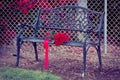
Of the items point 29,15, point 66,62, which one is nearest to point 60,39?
point 66,62

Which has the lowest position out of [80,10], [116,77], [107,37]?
[116,77]

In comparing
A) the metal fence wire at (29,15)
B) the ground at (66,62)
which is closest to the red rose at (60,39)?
the ground at (66,62)

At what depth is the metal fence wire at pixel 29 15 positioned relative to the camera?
7254 mm

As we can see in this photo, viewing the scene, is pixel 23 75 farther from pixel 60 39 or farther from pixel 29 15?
pixel 29 15

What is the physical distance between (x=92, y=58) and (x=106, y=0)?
1.13 m

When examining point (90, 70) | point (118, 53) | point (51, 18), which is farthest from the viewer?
point (118, 53)

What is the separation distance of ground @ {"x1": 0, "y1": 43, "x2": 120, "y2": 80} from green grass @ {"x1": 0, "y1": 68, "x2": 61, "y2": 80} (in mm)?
248

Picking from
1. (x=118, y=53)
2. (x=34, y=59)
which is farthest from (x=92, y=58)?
(x=34, y=59)

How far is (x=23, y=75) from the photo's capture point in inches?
211

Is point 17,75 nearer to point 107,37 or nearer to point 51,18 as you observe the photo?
point 51,18

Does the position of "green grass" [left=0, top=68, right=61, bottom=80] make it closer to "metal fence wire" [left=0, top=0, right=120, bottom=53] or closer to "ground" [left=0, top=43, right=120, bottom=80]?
"ground" [left=0, top=43, right=120, bottom=80]

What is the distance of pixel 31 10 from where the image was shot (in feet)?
24.2

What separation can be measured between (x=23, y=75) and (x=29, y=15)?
7.58 feet

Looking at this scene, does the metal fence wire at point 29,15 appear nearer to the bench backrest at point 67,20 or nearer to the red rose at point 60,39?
the bench backrest at point 67,20
